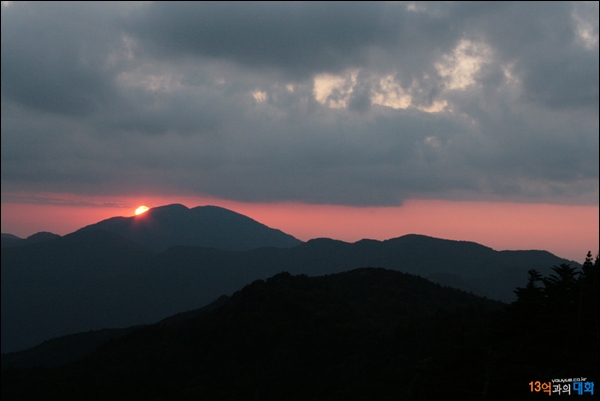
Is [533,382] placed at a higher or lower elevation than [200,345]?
higher

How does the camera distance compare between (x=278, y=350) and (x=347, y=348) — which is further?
(x=278, y=350)

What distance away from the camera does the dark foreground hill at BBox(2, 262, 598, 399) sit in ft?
87.9

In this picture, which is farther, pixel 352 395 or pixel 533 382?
pixel 352 395

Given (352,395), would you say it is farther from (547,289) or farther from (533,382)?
(533,382)

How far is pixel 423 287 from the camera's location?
102250mm

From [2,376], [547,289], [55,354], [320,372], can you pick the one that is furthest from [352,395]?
[55,354]

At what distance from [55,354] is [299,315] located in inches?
3312

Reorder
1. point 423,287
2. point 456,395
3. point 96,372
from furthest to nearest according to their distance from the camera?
1. point 423,287
2. point 96,372
3. point 456,395

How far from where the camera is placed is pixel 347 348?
68.8 meters

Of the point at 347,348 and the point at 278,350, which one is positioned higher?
the point at 347,348

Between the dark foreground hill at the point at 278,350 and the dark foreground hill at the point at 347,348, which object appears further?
the dark foreground hill at the point at 278,350

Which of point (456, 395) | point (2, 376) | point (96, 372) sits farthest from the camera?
point (2, 376)

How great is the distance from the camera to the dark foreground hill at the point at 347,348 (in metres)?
26.8

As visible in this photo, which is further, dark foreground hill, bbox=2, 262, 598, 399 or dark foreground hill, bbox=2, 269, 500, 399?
dark foreground hill, bbox=2, 269, 500, 399
